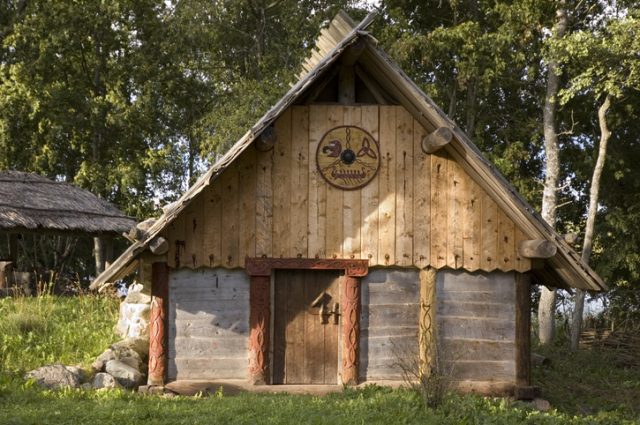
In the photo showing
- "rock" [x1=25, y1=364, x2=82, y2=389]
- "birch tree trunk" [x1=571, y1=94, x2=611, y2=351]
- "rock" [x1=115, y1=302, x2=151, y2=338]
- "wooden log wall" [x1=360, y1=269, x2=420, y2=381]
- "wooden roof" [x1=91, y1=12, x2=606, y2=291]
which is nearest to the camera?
"wooden roof" [x1=91, y1=12, x2=606, y2=291]

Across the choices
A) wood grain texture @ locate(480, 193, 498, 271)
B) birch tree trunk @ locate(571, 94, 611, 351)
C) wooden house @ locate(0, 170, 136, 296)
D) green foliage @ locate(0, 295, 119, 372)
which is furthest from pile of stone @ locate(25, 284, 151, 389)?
birch tree trunk @ locate(571, 94, 611, 351)

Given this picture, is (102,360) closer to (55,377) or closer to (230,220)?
(55,377)

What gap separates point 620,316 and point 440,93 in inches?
324

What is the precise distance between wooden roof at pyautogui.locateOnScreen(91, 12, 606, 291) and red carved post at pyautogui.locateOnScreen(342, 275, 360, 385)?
2348mm

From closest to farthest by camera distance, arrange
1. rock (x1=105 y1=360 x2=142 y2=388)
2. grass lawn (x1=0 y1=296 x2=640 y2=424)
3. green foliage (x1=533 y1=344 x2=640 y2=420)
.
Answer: grass lawn (x1=0 y1=296 x2=640 y2=424), rock (x1=105 y1=360 x2=142 y2=388), green foliage (x1=533 y1=344 x2=640 y2=420)

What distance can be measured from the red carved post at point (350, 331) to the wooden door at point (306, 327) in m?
0.19

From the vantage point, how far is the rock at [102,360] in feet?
41.0

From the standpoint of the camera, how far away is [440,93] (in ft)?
81.3

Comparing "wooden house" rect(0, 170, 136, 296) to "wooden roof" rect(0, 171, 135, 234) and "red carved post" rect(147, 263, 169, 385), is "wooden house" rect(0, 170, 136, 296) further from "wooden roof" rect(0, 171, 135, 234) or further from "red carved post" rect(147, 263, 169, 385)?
"red carved post" rect(147, 263, 169, 385)

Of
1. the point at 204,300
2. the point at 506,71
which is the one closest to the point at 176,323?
the point at 204,300

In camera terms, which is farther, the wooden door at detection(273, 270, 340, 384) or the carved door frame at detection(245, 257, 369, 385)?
the wooden door at detection(273, 270, 340, 384)

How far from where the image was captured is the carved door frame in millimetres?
11695

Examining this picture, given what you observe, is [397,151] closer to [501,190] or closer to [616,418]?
[501,190]

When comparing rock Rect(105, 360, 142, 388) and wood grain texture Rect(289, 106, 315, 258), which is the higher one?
wood grain texture Rect(289, 106, 315, 258)
